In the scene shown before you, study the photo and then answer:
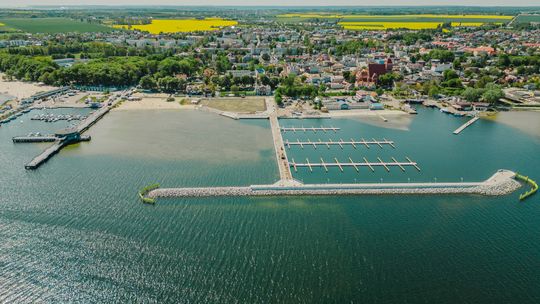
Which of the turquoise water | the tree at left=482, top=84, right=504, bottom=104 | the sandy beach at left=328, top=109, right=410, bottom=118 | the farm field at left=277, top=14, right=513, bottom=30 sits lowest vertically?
the turquoise water

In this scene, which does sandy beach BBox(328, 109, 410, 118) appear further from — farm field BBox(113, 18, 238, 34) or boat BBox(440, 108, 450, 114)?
farm field BBox(113, 18, 238, 34)

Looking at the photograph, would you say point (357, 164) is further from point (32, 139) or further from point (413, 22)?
point (413, 22)

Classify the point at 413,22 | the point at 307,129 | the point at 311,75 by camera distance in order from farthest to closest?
1. the point at 413,22
2. the point at 311,75
3. the point at 307,129

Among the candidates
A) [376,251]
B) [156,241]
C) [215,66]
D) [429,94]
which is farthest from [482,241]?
[215,66]

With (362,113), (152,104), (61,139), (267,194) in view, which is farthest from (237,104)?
(267,194)

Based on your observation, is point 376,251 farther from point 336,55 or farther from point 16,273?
point 336,55

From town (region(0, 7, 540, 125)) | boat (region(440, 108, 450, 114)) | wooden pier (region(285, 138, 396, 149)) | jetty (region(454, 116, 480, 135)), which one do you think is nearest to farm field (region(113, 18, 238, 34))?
town (region(0, 7, 540, 125))

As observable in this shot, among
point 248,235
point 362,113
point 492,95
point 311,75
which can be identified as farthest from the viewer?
point 311,75
